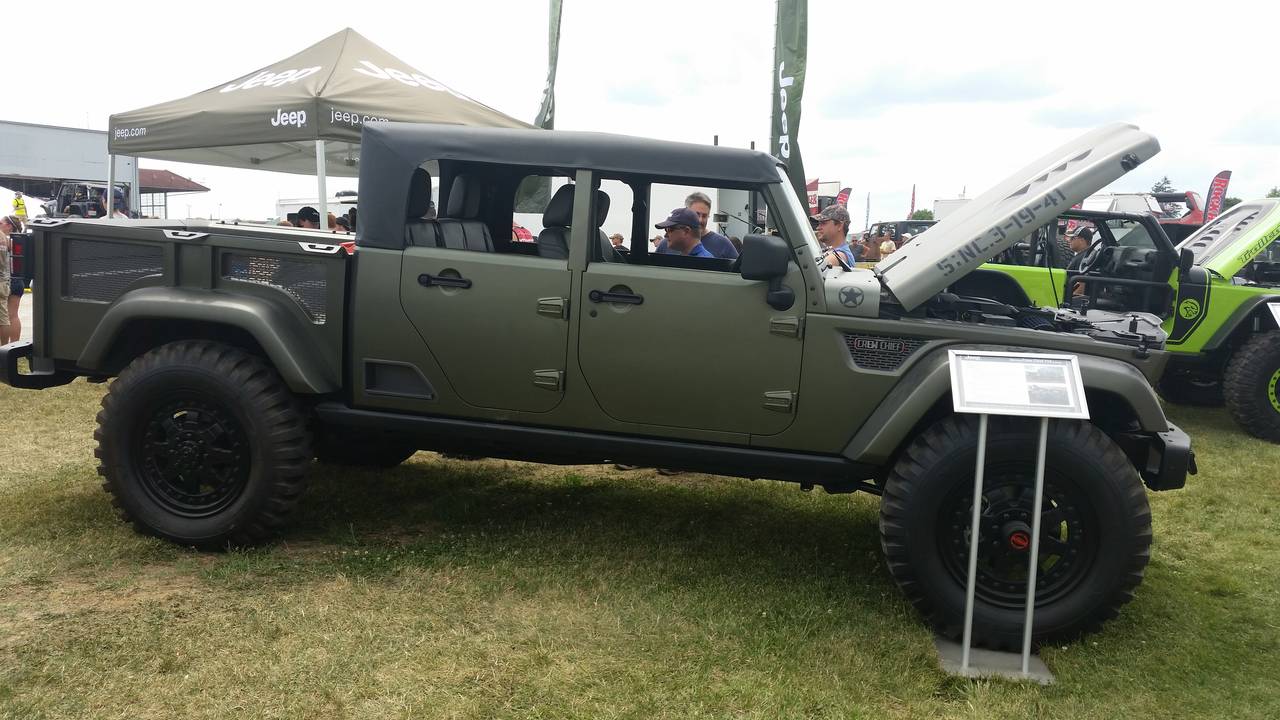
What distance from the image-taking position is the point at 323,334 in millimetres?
4262

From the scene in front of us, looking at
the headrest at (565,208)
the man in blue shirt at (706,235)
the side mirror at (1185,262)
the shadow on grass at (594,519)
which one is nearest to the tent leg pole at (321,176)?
the shadow on grass at (594,519)

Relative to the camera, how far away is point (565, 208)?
13.8 feet

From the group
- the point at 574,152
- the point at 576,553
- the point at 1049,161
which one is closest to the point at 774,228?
the point at 574,152

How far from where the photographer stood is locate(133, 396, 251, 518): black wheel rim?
4312 mm

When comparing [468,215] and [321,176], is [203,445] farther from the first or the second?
[321,176]

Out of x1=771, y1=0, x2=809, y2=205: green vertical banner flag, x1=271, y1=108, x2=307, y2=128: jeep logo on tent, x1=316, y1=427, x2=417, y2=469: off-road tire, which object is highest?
x1=771, y1=0, x2=809, y2=205: green vertical banner flag

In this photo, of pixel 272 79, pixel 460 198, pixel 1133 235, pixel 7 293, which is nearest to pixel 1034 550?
pixel 460 198

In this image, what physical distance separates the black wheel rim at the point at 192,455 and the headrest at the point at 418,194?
47.7 inches

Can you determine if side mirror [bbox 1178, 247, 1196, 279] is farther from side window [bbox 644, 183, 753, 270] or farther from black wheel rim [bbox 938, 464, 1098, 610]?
black wheel rim [bbox 938, 464, 1098, 610]

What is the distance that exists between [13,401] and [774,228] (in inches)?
255

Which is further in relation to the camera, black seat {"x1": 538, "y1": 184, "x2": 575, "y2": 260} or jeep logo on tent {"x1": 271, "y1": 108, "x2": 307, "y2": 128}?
jeep logo on tent {"x1": 271, "y1": 108, "x2": 307, "y2": 128}

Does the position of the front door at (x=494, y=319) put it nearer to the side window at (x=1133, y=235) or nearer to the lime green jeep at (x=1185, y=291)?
the lime green jeep at (x=1185, y=291)

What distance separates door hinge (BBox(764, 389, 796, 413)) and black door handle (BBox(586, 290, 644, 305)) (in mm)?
660

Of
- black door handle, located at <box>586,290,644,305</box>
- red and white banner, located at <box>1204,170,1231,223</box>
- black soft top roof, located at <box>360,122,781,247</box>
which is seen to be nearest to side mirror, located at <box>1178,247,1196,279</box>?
black soft top roof, located at <box>360,122,781,247</box>
